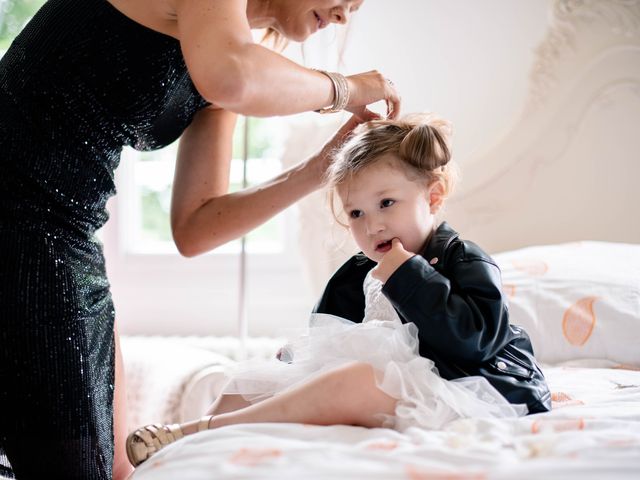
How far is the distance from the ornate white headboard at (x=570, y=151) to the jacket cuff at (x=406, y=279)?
1.02 m

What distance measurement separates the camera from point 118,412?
1442 mm

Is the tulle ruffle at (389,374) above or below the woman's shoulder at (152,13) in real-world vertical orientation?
below

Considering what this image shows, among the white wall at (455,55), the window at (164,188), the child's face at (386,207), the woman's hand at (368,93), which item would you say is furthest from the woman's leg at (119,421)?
the window at (164,188)

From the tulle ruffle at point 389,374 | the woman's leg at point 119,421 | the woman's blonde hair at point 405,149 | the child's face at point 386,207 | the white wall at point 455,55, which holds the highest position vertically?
the white wall at point 455,55

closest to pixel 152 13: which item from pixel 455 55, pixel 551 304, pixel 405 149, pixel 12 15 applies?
pixel 405 149

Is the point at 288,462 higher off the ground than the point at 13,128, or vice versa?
the point at 13,128

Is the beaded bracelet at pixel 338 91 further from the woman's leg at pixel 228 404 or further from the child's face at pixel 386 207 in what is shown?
the woman's leg at pixel 228 404

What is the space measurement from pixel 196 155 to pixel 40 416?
2.29 ft

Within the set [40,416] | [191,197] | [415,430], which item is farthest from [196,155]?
[415,430]

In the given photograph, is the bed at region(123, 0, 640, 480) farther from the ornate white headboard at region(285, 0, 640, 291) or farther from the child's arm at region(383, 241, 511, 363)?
the child's arm at region(383, 241, 511, 363)

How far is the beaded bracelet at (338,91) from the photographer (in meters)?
1.31

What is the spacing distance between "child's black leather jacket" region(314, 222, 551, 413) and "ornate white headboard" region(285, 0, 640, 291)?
1007mm

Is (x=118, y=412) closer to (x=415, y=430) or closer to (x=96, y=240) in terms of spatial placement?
(x=96, y=240)

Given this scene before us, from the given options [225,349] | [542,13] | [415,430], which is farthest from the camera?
[225,349]
